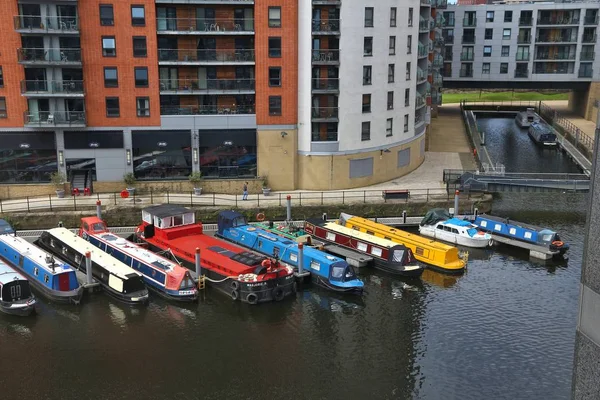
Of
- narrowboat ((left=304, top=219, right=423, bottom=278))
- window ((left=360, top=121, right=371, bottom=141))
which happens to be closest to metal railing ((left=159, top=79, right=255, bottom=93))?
window ((left=360, top=121, right=371, bottom=141))

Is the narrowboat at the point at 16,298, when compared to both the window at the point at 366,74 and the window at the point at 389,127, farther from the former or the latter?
the window at the point at 389,127

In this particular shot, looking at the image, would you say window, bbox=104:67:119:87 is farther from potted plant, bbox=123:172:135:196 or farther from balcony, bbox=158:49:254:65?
potted plant, bbox=123:172:135:196

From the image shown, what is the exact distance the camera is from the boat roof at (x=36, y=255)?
4219 centimetres

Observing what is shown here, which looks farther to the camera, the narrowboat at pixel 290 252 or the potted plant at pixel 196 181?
the potted plant at pixel 196 181

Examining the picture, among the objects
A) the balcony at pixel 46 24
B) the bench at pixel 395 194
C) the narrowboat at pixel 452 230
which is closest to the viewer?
the narrowboat at pixel 452 230

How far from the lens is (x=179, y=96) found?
62.0 meters

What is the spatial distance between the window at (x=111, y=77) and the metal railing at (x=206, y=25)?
5838mm

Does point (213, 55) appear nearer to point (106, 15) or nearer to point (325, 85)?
point (106, 15)

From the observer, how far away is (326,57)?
202ft

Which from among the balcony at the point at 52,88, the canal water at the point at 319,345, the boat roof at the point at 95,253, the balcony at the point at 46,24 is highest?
the balcony at the point at 46,24

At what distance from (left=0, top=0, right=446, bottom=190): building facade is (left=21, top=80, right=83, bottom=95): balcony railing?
9 cm

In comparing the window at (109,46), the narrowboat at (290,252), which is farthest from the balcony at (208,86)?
the narrowboat at (290,252)

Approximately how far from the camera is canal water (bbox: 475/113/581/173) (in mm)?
81438

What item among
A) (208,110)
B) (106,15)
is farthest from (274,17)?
(106,15)
